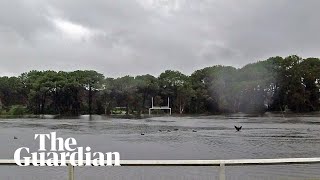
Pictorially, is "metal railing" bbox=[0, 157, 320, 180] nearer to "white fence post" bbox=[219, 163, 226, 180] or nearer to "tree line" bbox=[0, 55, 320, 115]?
"white fence post" bbox=[219, 163, 226, 180]

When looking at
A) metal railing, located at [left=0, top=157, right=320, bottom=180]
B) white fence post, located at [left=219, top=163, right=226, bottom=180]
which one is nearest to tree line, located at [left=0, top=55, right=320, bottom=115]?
metal railing, located at [left=0, top=157, right=320, bottom=180]

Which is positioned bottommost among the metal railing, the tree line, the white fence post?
the white fence post

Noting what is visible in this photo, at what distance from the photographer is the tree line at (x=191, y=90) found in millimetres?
128250

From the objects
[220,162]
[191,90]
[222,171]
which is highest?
[191,90]

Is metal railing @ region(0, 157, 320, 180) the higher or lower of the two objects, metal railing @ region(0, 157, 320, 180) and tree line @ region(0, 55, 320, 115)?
the lower

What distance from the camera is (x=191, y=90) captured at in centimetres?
13638

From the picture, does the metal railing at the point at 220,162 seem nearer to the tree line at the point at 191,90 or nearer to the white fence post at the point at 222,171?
the white fence post at the point at 222,171

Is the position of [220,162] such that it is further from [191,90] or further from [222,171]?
[191,90]

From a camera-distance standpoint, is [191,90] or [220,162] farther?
[191,90]

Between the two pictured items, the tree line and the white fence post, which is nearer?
the white fence post

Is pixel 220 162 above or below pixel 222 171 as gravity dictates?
above

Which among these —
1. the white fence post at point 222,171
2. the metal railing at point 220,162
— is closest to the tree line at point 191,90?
the metal railing at point 220,162

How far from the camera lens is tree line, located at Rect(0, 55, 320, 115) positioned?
128250 millimetres

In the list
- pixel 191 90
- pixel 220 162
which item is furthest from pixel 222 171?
pixel 191 90
